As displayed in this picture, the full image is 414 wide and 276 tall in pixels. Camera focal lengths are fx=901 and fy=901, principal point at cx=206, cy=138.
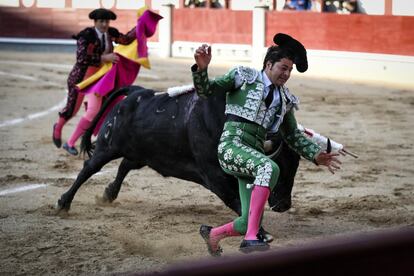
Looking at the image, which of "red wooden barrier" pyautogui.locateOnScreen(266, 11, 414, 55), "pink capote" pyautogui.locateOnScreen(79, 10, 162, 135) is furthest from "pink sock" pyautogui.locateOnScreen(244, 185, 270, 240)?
"red wooden barrier" pyautogui.locateOnScreen(266, 11, 414, 55)

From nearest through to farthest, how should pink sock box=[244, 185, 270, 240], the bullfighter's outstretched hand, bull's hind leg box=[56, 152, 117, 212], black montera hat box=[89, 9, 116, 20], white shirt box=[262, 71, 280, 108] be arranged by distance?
the bullfighter's outstretched hand < pink sock box=[244, 185, 270, 240] < white shirt box=[262, 71, 280, 108] < bull's hind leg box=[56, 152, 117, 212] < black montera hat box=[89, 9, 116, 20]

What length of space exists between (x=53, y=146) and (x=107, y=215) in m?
2.54

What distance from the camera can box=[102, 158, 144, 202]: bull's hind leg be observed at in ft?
15.0

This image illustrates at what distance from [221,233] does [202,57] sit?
0.68 metres

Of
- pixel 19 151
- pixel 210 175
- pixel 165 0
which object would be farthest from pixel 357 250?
pixel 165 0

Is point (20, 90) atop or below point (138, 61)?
below

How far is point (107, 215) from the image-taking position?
4.40 meters

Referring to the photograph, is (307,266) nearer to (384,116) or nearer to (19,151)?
(19,151)

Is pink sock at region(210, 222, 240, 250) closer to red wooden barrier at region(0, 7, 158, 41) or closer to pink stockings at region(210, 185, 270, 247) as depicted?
pink stockings at region(210, 185, 270, 247)

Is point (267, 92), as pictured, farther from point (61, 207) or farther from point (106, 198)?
point (106, 198)

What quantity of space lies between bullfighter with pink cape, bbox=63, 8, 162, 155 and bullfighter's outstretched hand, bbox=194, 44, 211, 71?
3.06 metres

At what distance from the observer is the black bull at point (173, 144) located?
11.9ft

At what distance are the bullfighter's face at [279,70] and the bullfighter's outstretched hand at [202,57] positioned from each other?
29 centimetres

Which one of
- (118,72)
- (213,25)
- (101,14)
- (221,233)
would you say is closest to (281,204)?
(221,233)
